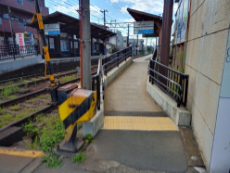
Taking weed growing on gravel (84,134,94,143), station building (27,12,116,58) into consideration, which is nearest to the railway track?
weed growing on gravel (84,134,94,143)

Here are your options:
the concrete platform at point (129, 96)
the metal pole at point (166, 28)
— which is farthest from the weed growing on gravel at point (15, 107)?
the metal pole at point (166, 28)

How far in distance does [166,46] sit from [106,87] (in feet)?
9.04

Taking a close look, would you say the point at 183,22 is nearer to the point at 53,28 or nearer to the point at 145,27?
the point at 145,27

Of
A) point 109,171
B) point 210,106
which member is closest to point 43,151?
point 109,171

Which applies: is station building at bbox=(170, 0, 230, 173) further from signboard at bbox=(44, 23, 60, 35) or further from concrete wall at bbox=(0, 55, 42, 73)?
signboard at bbox=(44, 23, 60, 35)

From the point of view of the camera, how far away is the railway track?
11.9 feet

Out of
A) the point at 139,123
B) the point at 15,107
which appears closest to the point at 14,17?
the point at 15,107

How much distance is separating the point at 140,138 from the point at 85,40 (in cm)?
240

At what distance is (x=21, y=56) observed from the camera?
1301 cm

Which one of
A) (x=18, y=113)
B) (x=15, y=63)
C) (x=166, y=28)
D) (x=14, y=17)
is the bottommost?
(x=18, y=113)

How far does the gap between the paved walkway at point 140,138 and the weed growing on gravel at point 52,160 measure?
616 millimetres

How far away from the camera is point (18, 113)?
5.45 m

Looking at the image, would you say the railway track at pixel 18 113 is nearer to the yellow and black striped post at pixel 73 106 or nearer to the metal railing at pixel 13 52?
the yellow and black striped post at pixel 73 106

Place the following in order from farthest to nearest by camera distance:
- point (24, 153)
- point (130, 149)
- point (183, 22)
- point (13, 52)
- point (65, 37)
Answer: point (65, 37) < point (13, 52) < point (183, 22) < point (130, 149) < point (24, 153)
